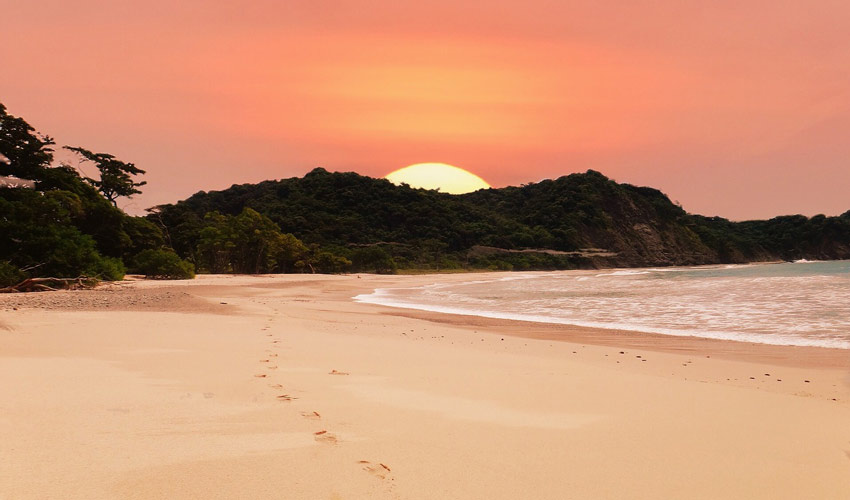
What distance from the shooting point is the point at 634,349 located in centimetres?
917

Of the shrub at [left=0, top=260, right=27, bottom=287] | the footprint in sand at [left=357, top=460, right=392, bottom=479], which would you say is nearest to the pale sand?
the footprint in sand at [left=357, top=460, right=392, bottom=479]

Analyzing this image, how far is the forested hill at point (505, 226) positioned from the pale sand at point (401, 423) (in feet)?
150

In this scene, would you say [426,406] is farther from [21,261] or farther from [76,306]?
[21,261]

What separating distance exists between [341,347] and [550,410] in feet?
14.1

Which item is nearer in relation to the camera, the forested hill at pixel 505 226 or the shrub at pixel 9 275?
the shrub at pixel 9 275

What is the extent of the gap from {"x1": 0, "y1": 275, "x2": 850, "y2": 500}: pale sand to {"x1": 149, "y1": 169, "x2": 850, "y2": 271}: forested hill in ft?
150

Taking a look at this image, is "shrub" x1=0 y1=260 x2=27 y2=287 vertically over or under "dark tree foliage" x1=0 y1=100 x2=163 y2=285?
under

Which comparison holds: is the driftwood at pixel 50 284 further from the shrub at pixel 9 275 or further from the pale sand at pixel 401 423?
the pale sand at pixel 401 423

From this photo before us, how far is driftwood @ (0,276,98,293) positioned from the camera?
1984 cm

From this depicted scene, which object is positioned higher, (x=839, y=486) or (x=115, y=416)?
(x=115, y=416)

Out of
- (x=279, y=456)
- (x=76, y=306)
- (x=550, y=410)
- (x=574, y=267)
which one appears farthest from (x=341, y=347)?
(x=574, y=267)

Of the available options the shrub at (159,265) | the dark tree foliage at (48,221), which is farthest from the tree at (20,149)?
the shrub at (159,265)

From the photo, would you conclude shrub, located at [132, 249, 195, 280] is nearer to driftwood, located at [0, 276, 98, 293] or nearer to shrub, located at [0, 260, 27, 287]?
driftwood, located at [0, 276, 98, 293]

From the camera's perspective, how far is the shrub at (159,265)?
115ft
